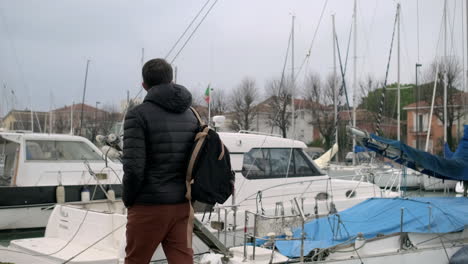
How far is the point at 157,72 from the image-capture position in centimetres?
364

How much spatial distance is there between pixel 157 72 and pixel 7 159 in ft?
37.4

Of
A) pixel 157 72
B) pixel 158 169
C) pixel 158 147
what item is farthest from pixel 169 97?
pixel 158 169

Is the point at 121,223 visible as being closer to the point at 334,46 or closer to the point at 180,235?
the point at 180,235

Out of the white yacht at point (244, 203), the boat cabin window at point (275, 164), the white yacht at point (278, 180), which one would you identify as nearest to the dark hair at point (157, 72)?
the white yacht at point (244, 203)

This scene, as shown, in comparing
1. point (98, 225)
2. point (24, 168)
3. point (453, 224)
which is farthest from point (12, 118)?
point (453, 224)

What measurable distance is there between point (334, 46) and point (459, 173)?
45.9 ft

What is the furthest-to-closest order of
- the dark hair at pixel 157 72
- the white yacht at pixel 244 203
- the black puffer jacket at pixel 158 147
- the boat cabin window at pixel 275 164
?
the boat cabin window at pixel 275 164 < the white yacht at pixel 244 203 < the dark hair at pixel 157 72 < the black puffer jacket at pixel 158 147

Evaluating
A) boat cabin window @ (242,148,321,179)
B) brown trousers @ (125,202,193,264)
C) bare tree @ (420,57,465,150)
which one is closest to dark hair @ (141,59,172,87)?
brown trousers @ (125,202,193,264)

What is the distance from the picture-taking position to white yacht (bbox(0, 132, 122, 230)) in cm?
1202

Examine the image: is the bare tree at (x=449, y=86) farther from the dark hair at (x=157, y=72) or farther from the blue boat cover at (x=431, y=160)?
the dark hair at (x=157, y=72)

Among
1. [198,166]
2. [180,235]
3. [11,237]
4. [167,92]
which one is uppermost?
[167,92]

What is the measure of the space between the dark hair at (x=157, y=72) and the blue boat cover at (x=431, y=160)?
16.3ft

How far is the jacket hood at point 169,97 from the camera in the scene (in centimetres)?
354

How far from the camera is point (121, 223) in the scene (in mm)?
6004
